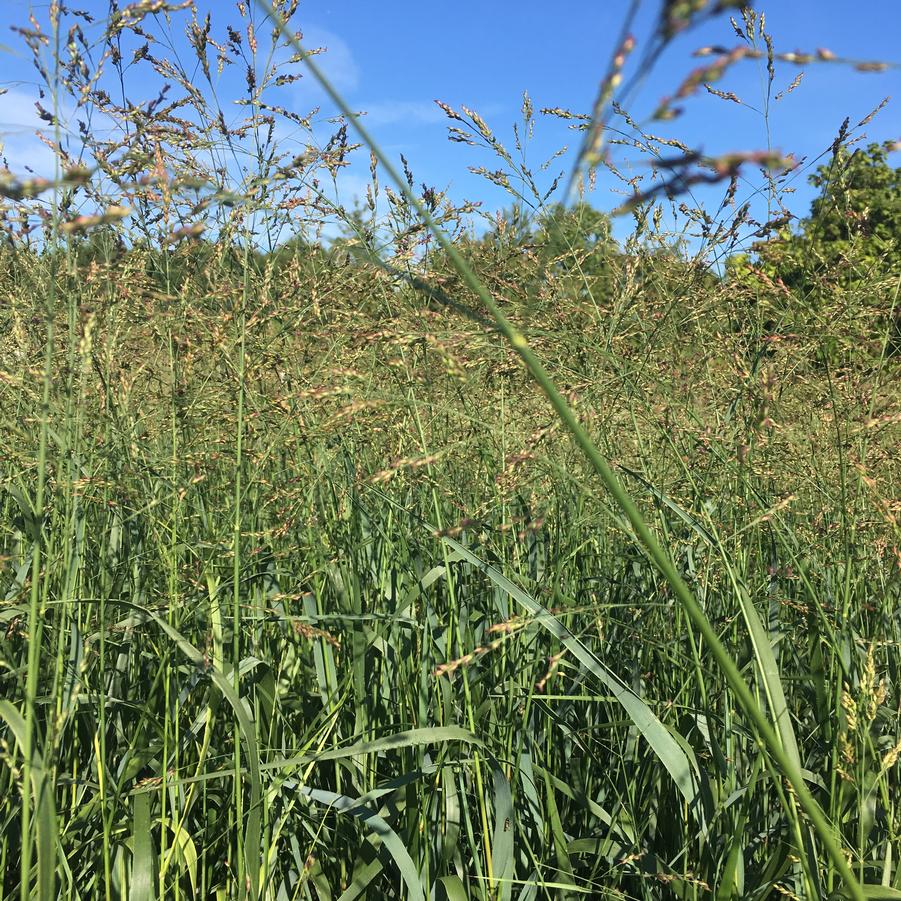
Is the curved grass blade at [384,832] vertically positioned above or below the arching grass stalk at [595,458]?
below

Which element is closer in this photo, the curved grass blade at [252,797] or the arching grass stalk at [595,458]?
the arching grass stalk at [595,458]

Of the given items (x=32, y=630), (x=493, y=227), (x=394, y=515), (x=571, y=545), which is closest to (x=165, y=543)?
(x=394, y=515)

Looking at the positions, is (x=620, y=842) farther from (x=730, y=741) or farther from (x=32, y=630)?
(x=32, y=630)

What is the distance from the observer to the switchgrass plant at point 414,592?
1.61 meters

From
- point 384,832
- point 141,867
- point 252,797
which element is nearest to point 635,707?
point 384,832

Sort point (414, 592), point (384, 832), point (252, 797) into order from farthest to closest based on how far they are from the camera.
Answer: point (414, 592) → point (384, 832) → point (252, 797)

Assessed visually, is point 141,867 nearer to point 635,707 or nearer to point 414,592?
point 414,592

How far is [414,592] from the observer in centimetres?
194

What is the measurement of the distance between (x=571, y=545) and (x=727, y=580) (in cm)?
58

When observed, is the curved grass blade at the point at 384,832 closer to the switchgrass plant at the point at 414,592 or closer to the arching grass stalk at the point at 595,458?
the switchgrass plant at the point at 414,592

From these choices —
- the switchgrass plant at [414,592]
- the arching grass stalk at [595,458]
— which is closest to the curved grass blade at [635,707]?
the switchgrass plant at [414,592]

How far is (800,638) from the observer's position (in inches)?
95.3

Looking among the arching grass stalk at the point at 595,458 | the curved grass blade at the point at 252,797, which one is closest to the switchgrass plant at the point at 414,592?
the curved grass blade at the point at 252,797

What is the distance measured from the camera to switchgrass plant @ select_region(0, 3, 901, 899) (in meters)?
1.61
